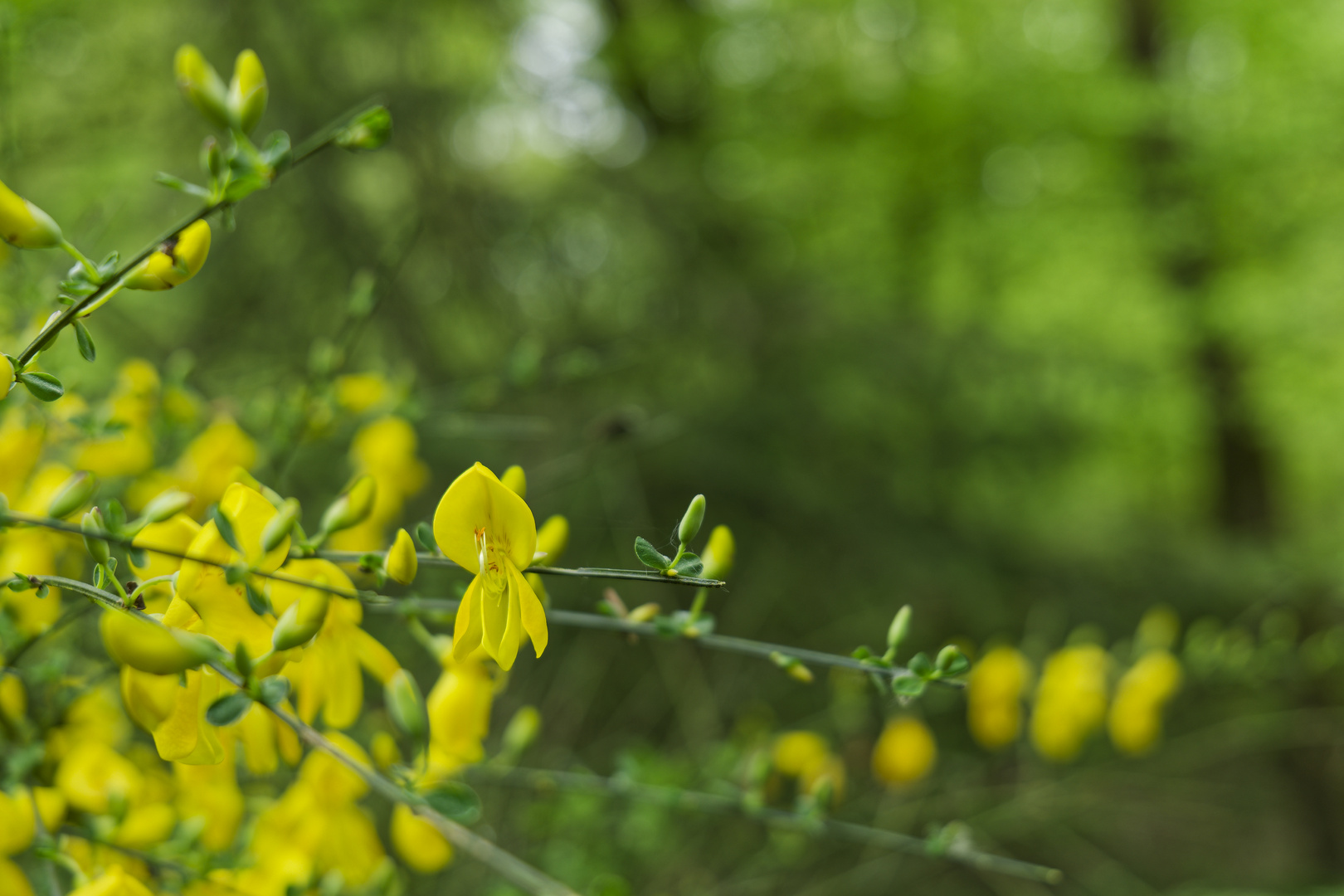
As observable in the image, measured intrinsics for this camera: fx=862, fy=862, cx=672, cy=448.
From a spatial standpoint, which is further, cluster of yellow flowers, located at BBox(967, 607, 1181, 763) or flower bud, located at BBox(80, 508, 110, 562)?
cluster of yellow flowers, located at BBox(967, 607, 1181, 763)

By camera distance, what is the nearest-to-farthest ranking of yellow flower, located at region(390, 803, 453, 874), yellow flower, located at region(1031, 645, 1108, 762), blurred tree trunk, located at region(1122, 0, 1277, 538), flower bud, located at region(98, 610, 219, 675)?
1. flower bud, located at region(98, 610, 219, 675)
2. yellow flower, located at region(390, 803, 453, 874)
3. yellow flower, located at region(1031, 645, 1108, 762)
4. blurred tree trunk, located at region(1122, 0, 1277, 538)

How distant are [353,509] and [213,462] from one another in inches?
16.9

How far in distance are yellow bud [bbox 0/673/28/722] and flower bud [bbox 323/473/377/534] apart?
34 cm

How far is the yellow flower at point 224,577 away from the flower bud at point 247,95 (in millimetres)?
169

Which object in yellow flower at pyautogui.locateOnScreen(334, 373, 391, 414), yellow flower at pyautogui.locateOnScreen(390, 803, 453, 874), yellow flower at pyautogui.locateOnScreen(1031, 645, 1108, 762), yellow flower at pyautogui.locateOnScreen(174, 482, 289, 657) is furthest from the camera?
yellow flower at pyautogui.locateOnScreen(1031, 645, 1108, 762)

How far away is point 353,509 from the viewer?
449 mm

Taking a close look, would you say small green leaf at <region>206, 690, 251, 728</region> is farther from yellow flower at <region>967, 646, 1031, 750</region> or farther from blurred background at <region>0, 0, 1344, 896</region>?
yellow flower at <region>967, 646, 1031, 750</region>

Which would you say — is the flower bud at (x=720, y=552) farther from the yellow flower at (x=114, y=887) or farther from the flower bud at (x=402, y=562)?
the yellow flower at (x=114, y=887)

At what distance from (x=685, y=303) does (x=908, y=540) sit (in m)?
0.78

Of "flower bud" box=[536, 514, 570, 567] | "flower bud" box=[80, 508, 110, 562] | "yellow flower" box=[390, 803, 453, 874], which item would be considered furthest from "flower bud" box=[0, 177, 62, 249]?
"yellow flower" box=[390, 803, 453, 874]

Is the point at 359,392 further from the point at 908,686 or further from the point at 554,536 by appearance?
the point at 908,686

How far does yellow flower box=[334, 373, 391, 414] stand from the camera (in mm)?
910

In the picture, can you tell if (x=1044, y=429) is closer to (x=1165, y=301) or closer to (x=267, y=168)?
(x=1165, y=301)

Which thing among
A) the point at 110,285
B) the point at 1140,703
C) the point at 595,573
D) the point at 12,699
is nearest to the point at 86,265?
the point at 110,285
